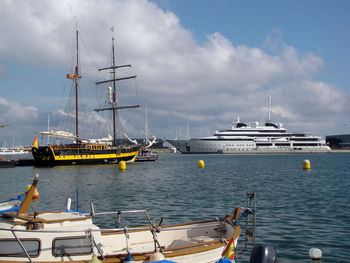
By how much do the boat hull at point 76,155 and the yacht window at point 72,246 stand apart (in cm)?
6013

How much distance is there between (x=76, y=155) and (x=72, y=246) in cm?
6083

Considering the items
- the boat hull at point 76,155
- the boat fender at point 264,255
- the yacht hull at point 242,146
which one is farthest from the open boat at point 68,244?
the yacht hull at point 242,146

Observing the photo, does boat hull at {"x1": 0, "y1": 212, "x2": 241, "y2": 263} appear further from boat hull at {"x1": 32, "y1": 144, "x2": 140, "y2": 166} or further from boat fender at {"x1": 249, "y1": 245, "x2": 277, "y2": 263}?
boat hull at {"x1": 32, "y1": 144, "x2": 140, "y2": 166}

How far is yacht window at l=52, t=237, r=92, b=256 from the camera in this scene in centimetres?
826

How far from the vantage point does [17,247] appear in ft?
26.3

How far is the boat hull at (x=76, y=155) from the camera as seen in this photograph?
215 feet

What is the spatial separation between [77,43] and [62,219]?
69.4m

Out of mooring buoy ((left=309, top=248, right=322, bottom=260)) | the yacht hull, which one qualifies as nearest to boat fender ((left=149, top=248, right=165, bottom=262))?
mooring buoy ((left=309, top=248, right=322, bottom=260))

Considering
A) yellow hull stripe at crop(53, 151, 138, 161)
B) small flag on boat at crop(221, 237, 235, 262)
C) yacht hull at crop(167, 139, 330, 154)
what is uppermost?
yacht hull at crop(167, 139, 330, 154)

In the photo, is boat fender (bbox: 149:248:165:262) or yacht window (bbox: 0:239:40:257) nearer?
yacht window (bbox: 0:239:40:257)

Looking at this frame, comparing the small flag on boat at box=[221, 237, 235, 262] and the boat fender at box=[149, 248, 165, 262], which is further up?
the boat fender at box=[149, 248, 165, 262]

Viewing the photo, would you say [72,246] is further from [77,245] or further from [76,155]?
[76,155]

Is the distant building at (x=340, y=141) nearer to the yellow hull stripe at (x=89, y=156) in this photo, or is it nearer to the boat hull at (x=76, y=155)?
the boat hull at (x=76, y=155)

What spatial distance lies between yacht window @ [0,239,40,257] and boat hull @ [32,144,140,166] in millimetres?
60086
